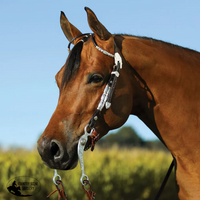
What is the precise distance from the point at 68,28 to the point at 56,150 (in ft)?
5.70

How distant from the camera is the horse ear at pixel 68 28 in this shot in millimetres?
3697

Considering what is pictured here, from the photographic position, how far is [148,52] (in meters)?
3.35

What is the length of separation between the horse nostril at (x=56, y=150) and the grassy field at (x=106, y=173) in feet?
11.9

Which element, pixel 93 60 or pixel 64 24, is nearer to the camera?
pixel 93 60

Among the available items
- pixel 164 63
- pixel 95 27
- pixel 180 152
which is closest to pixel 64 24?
pixel 95 27

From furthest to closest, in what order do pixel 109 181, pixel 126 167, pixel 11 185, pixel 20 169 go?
1. pixel 126 167
2. pixel 109 181
3. pixel 20 169
4. pixel 11 185

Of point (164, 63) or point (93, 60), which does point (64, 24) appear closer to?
point (93, 60)

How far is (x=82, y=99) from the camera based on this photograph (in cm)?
290

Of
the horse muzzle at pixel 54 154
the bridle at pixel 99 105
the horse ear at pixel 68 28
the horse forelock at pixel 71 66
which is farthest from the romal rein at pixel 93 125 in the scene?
the horse ear at pixel 68 28

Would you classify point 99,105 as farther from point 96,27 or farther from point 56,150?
point 96,27

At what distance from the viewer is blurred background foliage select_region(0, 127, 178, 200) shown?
6312mm

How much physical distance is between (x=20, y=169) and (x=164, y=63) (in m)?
4.23

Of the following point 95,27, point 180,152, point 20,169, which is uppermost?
point 95,27

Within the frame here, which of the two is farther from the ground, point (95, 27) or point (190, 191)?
point (95, 27)
